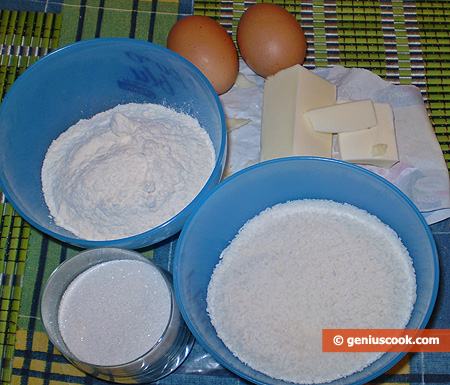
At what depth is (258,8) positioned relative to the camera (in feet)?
3.22

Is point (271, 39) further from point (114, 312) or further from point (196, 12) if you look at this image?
point (114, 312)

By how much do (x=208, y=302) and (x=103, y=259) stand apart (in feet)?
0.72

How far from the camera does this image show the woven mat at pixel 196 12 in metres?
0.93

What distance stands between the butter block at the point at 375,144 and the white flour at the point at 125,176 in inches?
11.8

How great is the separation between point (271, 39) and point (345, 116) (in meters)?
0.24

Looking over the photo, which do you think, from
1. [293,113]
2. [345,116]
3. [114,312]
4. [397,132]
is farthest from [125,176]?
[397,132]

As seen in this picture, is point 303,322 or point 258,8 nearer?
point 303,322

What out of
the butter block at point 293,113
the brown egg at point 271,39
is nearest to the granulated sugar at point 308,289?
the butter block at point 293,113

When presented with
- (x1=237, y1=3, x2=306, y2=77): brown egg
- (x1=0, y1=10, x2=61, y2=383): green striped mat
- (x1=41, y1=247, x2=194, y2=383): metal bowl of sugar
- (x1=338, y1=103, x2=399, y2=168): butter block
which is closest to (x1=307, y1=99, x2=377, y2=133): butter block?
(x1=338, y1=103, x2=399, y2=168): butter block

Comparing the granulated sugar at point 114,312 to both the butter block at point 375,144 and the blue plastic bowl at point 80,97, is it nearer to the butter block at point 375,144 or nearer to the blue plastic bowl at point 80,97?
the blue plastic bowl at point 80,97

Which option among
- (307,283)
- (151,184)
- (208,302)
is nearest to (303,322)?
(307,283)

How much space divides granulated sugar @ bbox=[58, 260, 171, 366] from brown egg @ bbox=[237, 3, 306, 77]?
0.53 meters

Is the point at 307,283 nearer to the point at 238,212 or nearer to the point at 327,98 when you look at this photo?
the point at 238,212

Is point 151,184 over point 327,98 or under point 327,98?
under
